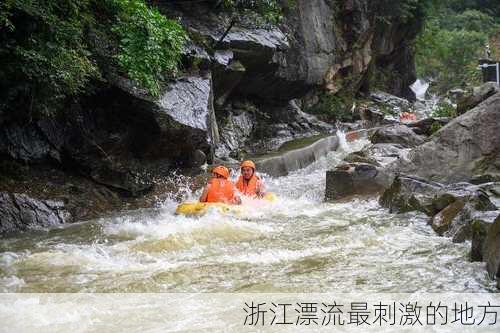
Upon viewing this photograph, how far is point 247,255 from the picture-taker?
6.14m

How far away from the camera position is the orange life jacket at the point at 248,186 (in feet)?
32.0

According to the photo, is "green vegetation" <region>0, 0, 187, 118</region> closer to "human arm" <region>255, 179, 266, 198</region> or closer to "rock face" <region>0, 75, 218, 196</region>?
"rock face" <region>0, 75, 218, 196</region>

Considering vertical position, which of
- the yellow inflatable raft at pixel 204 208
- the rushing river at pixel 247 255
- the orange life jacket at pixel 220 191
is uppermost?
the orange life jacket at pixel 220 191

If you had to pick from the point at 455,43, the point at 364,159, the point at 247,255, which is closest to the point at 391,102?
the point at 455,43

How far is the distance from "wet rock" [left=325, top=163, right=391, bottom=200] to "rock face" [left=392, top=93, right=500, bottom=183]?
0.44m

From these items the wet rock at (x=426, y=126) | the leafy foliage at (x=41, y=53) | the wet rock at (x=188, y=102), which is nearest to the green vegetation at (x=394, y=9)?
the wet rock at (x=426, y=126)

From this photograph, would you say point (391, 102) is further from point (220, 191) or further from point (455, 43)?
point (220, 191)

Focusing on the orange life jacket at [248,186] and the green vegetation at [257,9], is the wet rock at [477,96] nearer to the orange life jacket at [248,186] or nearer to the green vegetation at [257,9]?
the green vegetation at [257,9]

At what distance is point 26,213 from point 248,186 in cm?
356

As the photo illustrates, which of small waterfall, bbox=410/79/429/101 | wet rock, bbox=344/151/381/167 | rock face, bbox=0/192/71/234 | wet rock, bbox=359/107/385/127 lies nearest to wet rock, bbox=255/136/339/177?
wet rock, bbox=344/151/381/167

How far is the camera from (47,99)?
791 cm

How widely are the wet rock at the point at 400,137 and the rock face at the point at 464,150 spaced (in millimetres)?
4232

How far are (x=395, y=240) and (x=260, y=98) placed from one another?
40.8 feet

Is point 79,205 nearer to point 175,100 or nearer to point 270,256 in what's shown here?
point 175,100
